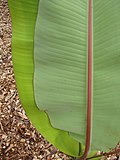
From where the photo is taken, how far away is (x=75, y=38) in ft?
2.45

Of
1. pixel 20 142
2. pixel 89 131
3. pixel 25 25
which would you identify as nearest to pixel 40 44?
pixel 25 25

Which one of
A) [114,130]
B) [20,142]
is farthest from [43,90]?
[20,142]

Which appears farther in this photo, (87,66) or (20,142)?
(20,142)

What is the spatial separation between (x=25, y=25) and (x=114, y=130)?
11.6 inches

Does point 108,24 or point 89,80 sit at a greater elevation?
point 108,24

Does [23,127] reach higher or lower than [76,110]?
lower

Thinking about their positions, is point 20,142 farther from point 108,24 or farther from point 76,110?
point 108,24

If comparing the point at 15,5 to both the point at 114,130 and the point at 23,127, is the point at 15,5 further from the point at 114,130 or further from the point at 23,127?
the point at 23,127

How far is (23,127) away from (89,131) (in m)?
0.84

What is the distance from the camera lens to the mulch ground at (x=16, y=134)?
1486mm

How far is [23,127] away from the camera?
159 cm

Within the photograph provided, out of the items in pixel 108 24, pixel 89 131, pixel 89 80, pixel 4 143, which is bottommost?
pixel 4 143

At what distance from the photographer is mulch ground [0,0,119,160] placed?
4.88 feet

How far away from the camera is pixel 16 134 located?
1.56 meters
